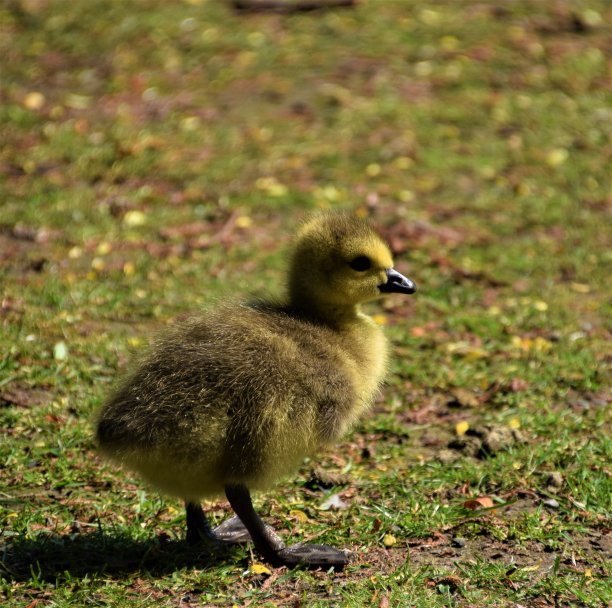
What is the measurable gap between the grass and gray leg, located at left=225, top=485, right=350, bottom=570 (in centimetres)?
8

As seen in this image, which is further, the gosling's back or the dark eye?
the dark eye

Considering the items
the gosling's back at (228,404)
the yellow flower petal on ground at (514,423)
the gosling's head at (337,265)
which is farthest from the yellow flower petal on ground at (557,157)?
the gosling's back at (228,404)

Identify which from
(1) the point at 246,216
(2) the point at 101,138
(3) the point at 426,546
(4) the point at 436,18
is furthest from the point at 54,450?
(4) the point at 436,18

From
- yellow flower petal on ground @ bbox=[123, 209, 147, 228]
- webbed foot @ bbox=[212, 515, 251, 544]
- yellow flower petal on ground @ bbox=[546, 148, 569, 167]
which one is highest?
webbed foot @ bbox=[212, 515, 251, 544]

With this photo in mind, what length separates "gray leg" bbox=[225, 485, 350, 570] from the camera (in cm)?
426

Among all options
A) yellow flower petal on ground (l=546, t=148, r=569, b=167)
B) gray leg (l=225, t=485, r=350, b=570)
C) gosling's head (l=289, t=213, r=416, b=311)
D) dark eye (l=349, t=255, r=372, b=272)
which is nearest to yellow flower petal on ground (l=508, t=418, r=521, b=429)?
gosling's head (l=289, t=213, r=416, b=311)

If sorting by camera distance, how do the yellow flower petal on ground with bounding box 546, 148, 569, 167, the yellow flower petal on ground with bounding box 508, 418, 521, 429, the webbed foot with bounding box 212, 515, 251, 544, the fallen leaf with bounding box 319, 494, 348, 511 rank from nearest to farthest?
the webbed foot with bounding box 212, 515, 251, 544, the fallen leaf with bounding box 319, 494, 348, 511, the yellow flower petal on ground with bounding box 508, 418, 521, 429, the yellow flower petal on ground with bounding box 546, 148, 569, 167

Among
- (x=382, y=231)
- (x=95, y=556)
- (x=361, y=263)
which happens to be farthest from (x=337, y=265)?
(x=382, y=231)

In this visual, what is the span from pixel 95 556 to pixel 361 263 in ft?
5.82

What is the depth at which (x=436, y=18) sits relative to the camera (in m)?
12.8

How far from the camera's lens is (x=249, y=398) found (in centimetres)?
410

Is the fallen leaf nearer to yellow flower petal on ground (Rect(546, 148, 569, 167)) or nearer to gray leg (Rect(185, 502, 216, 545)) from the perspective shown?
gray leg (Rect(185, 502, 216, 545))

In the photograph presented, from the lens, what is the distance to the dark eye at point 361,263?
4.84m

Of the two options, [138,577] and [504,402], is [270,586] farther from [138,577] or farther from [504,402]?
[504,402]
